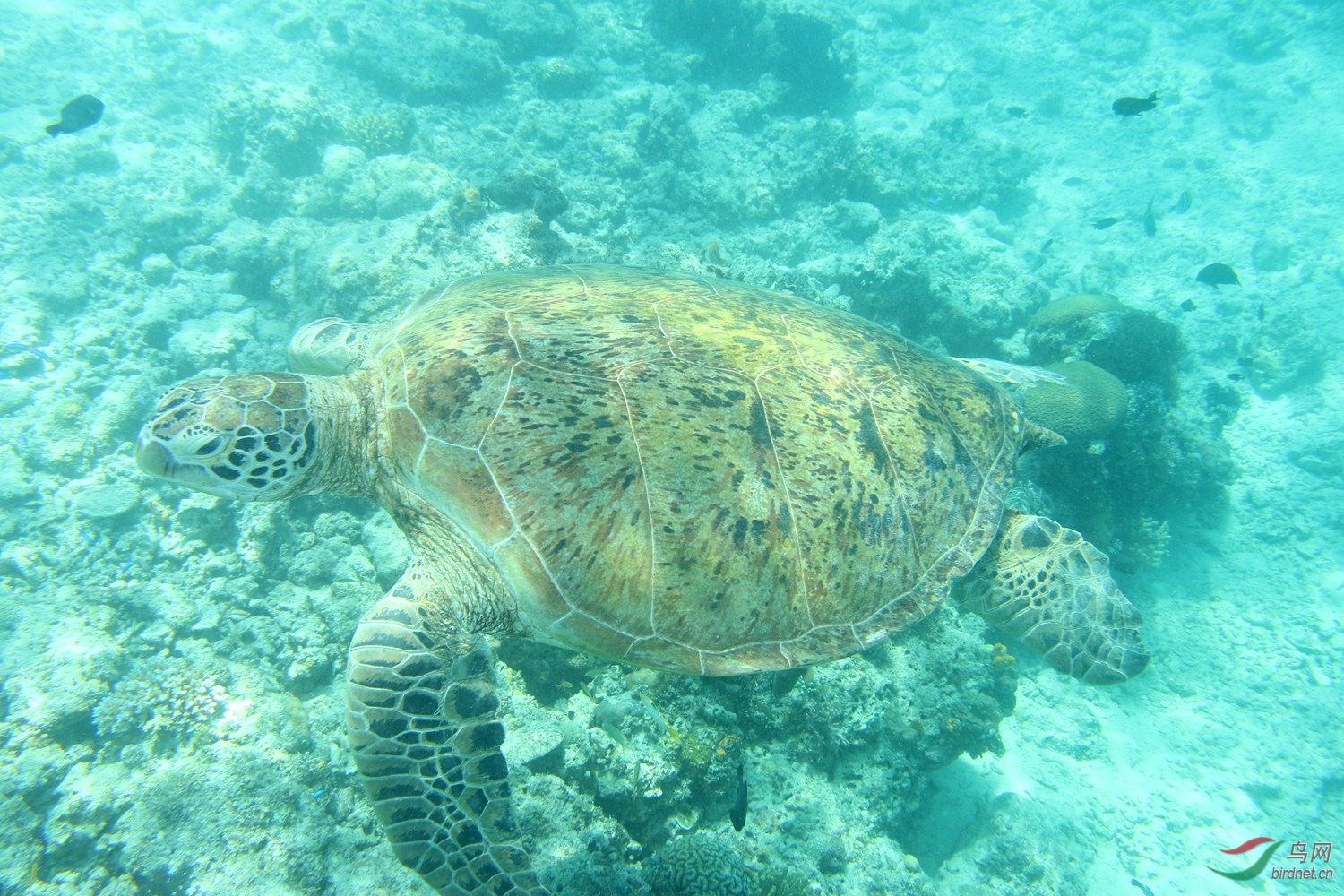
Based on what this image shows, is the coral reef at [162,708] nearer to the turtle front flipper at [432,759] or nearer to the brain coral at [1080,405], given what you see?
the turtle front flipper at [432,759]

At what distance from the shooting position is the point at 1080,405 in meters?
5.24

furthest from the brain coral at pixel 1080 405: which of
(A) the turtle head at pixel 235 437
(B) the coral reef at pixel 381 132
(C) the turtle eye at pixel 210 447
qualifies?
(B) the coral reef at pixel 381 132

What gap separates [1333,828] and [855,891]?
5.36 m

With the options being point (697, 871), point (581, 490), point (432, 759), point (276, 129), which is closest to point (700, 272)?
point (581, 490)

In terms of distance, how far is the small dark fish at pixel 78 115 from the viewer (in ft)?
21.6

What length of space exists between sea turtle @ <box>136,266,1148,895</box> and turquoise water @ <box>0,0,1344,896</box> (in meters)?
0.79

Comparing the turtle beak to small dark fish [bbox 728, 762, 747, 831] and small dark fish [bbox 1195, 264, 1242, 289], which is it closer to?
small dark fish [bbox 728, 762, 747, 831]

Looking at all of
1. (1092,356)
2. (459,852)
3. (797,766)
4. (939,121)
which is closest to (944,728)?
(797,766)

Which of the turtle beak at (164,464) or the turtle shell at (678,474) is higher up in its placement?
the turtle shell at (678,474)

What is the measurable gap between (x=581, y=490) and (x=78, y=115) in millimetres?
9273

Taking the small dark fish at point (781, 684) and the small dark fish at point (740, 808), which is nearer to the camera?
the small dark fish at point (740, 808)

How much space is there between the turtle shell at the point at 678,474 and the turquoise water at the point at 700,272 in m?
1.04

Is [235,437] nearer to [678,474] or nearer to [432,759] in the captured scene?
[432,759]

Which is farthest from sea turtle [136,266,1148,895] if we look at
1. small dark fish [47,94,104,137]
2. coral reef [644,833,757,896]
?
small dark fish [47,94,104,137]
